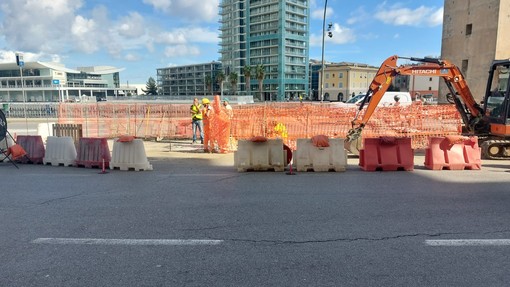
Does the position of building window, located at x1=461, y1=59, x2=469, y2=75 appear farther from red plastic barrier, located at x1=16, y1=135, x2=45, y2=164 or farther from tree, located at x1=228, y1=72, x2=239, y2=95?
tree, located at x1=228, y1=72, x2=239, y2=95

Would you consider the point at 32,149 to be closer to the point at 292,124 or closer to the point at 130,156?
the point at 130,156

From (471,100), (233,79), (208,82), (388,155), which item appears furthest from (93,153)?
(208,82)

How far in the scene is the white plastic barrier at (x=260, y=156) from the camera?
8719 millimetres

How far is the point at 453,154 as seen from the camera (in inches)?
353

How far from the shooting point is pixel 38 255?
13.0 feet

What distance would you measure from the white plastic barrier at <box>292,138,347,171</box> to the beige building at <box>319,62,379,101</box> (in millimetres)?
95179

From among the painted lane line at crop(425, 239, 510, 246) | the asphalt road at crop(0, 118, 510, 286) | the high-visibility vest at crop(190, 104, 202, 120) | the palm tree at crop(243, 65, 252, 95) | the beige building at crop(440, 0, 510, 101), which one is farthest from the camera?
the palm tree at crop(243, 65, 252, 95)

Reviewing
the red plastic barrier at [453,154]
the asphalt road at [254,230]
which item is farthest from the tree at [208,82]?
the asphalt road at [254,230]

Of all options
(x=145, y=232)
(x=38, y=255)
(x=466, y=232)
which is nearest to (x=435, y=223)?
(x=466, y=232)

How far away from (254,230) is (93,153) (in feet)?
20.9

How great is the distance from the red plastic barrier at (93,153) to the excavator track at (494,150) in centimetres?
1113

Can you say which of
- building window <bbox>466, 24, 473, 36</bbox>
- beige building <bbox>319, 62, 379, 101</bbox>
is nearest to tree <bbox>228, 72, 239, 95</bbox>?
beige building <bbox>319, 62, 379, 101</bbox>

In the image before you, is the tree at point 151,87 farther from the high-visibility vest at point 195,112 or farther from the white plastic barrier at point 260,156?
the white plastic barrier at point 260,156

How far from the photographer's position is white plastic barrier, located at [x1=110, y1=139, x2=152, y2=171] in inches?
351
